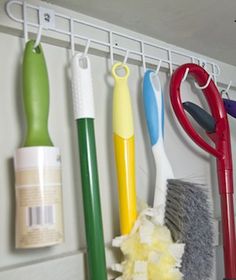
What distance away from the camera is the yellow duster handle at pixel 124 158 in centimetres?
50

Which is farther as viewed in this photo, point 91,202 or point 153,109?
point 153,109

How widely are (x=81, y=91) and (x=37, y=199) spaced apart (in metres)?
0.16

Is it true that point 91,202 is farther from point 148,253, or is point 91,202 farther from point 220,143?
point 220,143

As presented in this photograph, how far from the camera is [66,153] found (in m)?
0.51

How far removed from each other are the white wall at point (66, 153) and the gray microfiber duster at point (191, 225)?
0.27ft

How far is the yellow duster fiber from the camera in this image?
477 mm

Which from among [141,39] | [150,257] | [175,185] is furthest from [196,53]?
[150,257]

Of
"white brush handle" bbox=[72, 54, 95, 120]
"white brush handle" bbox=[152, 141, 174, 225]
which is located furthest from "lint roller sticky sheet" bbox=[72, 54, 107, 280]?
"white brush handle" bbox=[152, 141, 174, 225]

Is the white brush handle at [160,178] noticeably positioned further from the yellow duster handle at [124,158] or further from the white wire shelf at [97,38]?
the white wire shelf at [97,38]

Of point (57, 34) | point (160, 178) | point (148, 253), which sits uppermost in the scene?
point (57, 34)

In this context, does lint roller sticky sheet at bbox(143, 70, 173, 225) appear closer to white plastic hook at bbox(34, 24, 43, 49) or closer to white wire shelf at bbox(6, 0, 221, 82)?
white wire shelf at bbox(6, 0, 221, 82)

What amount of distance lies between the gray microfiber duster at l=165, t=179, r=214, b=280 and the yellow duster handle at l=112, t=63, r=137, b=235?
6 centimetres

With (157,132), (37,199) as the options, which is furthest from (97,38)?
(37,199)

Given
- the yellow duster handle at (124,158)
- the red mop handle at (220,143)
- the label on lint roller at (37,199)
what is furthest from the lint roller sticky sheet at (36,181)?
the red mop handle at (220,143)
